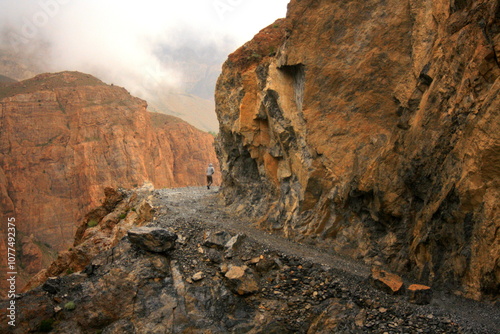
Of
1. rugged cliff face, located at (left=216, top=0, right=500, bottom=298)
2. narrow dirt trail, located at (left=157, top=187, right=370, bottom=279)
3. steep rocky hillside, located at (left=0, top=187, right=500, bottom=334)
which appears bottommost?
steep rocky hillside, located at (left=0, top=187, right=500, bottom=334)

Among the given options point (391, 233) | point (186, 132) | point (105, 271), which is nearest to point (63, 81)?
point (186, 132)

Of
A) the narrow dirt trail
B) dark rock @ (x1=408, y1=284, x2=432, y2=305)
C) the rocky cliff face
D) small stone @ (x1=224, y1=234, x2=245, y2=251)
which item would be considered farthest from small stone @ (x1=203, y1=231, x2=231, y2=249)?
the rocky cliff face

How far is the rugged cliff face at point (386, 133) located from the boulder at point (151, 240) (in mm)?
4750

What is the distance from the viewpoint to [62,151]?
5456 centimetres

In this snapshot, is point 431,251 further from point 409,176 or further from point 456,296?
point 409,176

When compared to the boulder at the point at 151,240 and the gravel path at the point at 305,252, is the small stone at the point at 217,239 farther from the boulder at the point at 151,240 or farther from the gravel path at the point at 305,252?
the boulder at the point at 151,240

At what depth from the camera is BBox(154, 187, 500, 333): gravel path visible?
22.9 ft

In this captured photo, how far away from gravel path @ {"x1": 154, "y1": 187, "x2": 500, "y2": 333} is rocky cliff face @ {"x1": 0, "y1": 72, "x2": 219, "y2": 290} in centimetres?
3707

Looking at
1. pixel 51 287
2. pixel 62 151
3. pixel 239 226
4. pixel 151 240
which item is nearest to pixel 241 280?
pixel 151 240

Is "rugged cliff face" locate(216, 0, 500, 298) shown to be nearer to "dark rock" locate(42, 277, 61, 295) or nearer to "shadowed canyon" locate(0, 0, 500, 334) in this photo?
"shadowed canyon" locate(0, 0, 500, 334)

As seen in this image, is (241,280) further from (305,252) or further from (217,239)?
(305,252)

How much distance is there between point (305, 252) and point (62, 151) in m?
54.9

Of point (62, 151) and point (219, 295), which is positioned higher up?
point (62, 151)

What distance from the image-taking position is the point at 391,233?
1036 cm
